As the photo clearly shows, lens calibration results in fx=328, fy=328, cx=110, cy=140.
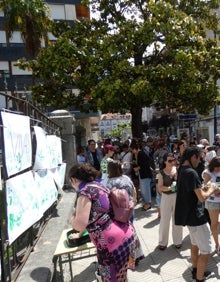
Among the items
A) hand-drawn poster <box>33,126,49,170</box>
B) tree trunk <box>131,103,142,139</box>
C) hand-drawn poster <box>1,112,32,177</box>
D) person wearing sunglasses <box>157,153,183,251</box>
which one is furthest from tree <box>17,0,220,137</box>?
hand-drawn poster <box>1,112,32,177</box>

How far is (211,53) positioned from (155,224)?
34.5 feet

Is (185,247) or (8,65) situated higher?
(8,65)

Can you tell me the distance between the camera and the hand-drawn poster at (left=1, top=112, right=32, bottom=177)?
2.86 m

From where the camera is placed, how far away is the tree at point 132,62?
43.4 ft

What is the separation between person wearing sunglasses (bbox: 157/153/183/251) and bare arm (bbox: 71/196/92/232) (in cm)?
262

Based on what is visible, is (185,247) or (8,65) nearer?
(185,247)

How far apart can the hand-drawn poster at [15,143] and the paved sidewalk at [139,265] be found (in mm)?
1167

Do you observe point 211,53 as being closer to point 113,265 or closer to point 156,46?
point 156,46

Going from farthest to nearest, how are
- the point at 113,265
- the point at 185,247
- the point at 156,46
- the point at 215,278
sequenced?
the point at 156,46 → the point at 185,247 → the point at 215,278 → the point at 113,265

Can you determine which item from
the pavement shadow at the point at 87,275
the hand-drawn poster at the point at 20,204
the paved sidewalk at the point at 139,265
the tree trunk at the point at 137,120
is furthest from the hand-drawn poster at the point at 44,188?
the tree trunk at the point at 137,120

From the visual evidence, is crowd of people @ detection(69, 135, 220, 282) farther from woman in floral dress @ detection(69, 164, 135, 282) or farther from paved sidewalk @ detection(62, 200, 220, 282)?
paved sidewalk @ detection(62, 200, 220, 282)

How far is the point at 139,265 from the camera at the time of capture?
4832 mm

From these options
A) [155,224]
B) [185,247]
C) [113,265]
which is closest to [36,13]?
[155,224]

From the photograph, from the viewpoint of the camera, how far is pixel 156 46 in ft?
47.9
